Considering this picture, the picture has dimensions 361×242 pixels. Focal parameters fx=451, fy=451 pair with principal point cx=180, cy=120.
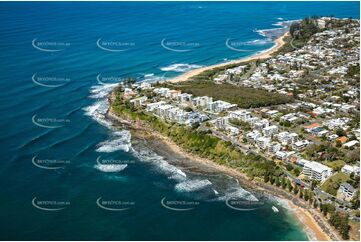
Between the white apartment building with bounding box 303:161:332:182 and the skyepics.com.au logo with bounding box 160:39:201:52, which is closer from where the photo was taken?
the white apartment building with bounding box 303:161:332:182

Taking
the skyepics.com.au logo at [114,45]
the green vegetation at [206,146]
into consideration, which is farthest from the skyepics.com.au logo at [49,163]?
the skyepics.com.au logo at [114,45]

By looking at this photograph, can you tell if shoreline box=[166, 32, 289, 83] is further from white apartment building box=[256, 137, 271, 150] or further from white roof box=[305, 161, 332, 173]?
white roof box=[305, 161, 332, 173]

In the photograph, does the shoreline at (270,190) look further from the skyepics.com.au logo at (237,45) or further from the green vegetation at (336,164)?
the skyepics.com.au logo at (237,45)

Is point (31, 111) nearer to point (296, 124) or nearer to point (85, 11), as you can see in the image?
point (296, 124)

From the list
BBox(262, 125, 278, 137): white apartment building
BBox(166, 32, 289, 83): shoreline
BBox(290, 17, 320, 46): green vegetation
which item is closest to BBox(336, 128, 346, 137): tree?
BBox(262, 125, 278, 137): white apartment building

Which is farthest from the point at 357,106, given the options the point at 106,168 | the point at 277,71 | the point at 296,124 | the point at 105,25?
the point at 105,25

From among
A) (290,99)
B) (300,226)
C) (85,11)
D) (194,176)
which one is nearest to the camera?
(300,226)

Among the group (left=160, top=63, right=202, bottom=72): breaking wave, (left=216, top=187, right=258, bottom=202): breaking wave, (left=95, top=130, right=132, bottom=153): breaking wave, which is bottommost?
(left=216, top=187, right=258, bottom=202): breaking wave
